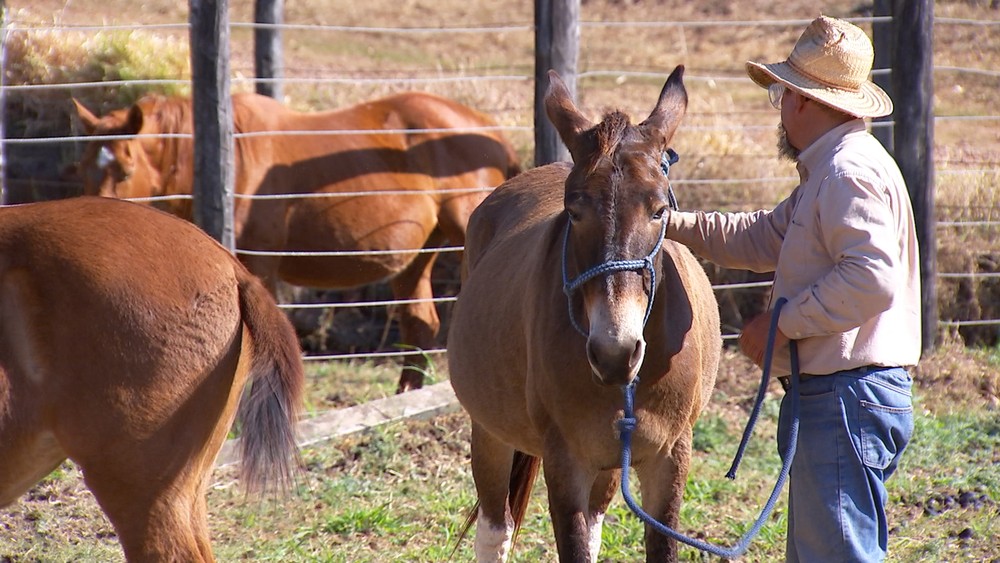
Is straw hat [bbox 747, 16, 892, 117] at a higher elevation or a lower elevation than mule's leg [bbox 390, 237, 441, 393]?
higher

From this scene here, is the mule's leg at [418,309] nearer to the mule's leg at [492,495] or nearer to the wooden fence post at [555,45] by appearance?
the wooden fence post at [555,45]

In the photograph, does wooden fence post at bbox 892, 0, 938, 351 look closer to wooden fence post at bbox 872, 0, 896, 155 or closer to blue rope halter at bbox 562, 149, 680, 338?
wooden fence post at bbox 872, 0, 896, 155

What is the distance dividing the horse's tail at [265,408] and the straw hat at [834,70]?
5.06 ft

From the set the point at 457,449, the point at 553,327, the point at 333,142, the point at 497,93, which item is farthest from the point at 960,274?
the point at 497,93

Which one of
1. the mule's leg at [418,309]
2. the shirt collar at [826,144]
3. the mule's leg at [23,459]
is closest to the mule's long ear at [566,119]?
the shirt collar at [826,144]

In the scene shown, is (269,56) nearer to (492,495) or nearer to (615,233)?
(492,495)

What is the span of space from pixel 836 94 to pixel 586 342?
0.90 meters

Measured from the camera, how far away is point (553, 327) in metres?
2.95

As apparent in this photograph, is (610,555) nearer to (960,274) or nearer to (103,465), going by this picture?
(103,465)

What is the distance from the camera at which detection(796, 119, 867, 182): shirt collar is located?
2.72m

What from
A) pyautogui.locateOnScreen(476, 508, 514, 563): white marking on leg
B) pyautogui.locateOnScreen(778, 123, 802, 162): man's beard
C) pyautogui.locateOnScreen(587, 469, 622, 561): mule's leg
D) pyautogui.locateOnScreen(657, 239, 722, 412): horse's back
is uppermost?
pyautogui.locateOnScreen(778, 123, 802, 162): man's beard

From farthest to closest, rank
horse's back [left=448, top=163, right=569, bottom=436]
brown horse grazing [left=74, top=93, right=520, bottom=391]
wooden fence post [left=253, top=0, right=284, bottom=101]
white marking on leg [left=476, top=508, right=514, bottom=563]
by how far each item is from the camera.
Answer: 1. wooden fence post [left=253, top=0, right=284, bottom=101]
2. brown horse grazing [left=74, top=93, right=520, bottom=391]
3. white marking on leg [left=476, top=508, right=514, bottom=563]
4. horse's back [left=448, top=163, right=569, bottom=436]

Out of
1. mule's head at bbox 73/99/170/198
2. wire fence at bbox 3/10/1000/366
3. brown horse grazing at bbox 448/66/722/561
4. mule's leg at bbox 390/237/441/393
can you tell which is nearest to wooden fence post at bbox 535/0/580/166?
wire fence at bbox 3/10/1000/366

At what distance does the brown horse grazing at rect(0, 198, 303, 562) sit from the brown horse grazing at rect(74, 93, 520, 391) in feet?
9.48
